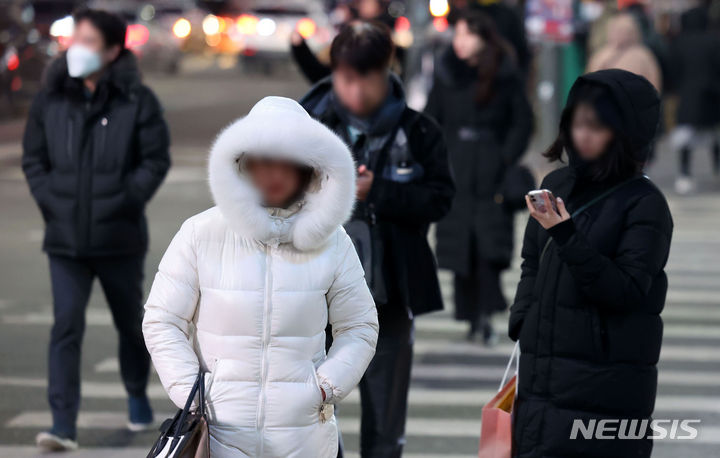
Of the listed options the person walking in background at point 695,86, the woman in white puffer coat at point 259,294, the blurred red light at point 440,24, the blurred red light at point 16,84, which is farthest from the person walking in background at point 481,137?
the blurred red light at point 16,84

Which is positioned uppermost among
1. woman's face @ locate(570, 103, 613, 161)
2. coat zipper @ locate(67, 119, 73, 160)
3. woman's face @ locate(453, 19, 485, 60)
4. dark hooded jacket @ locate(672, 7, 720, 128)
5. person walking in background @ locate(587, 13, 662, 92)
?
woman's face @ locate(570, 103, 613, 161)

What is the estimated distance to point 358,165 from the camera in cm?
544

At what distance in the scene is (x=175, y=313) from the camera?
3.83 m

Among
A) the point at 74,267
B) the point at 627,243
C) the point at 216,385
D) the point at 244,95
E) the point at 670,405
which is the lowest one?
the point at 244,95

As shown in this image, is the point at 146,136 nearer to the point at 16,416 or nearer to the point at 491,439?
the point at 16,416

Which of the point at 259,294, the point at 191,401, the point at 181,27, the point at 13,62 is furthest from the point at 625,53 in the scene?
the point at 181,27

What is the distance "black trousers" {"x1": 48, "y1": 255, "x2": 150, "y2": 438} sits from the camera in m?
6.38

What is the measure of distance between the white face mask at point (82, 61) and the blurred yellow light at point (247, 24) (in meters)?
30.3

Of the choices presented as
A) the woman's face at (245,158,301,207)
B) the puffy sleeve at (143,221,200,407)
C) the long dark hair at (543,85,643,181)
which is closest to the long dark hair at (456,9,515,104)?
the long dark hair at (543,85,643,181)

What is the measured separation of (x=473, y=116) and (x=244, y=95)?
20.0m

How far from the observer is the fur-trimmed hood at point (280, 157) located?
3775mm

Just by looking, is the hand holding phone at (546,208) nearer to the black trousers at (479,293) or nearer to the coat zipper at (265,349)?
the coat zipper at (265,349)

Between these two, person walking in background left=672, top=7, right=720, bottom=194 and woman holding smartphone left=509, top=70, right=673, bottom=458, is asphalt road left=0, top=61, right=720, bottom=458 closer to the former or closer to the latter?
person walking in background left=672, top=7, right=720, bottom=194

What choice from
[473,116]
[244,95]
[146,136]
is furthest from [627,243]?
[244,95]
